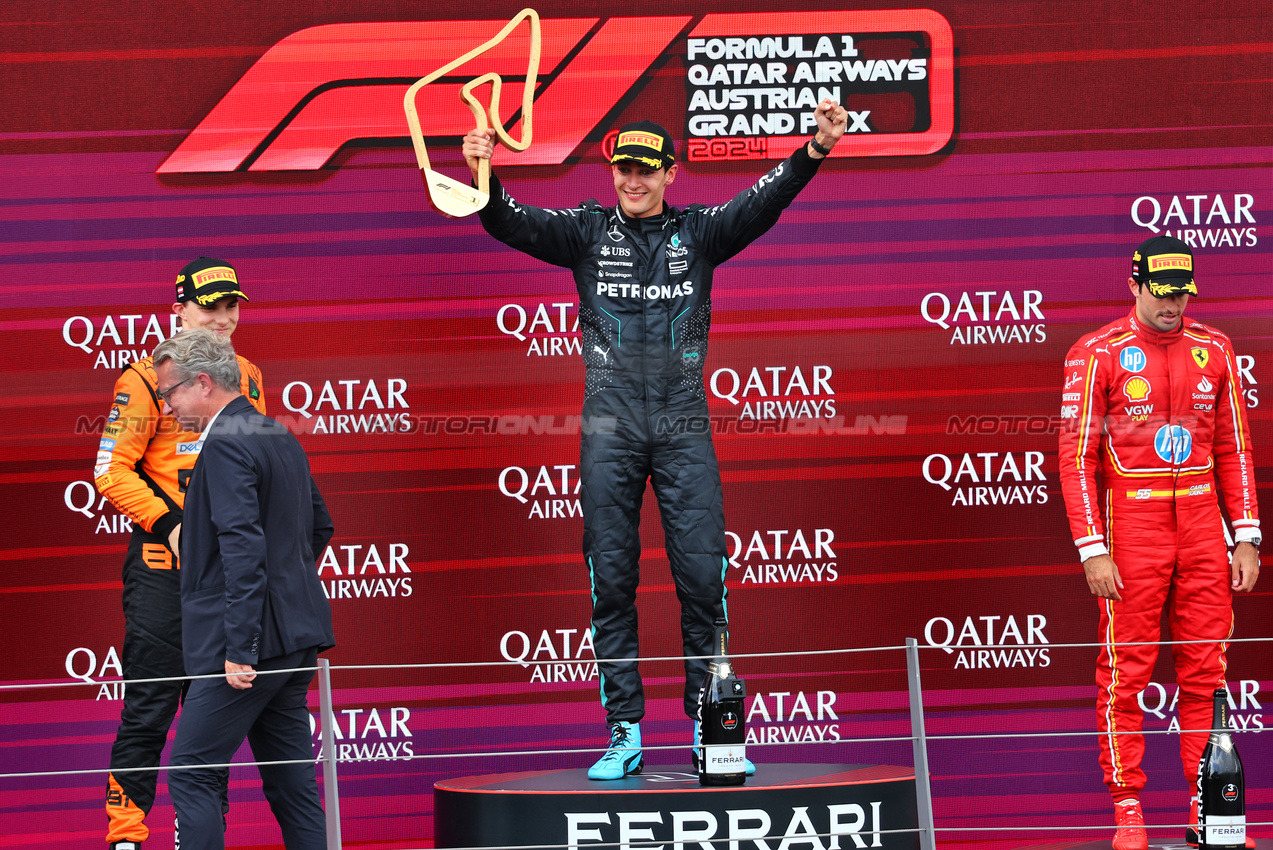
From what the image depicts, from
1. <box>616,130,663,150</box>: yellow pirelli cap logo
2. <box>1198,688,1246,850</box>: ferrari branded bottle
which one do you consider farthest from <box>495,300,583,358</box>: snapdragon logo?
<box>1198,688,1246,850</box>: ferrari branded bottle

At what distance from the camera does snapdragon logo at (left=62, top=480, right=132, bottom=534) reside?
373cm

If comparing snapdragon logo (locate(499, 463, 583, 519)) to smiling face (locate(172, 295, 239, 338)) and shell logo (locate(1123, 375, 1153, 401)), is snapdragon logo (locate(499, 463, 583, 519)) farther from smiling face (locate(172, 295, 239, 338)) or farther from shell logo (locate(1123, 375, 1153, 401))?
shell logo (locate(1123, 375, 1153, 401))

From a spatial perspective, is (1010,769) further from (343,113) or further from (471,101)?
(343,113)

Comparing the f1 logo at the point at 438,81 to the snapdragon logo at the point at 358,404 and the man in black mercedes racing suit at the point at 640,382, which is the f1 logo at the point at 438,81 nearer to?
the snapdragon logo at the point at 358,404

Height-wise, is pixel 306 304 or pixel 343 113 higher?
pixel 343 113

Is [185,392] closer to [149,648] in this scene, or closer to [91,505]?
[149,648]

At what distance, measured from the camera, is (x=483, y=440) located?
379cm

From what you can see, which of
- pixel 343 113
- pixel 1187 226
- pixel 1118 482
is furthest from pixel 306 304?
pixel 1187 226

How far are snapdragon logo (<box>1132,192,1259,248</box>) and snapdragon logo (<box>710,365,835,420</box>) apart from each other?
1.08m

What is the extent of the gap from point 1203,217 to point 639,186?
6.09ft

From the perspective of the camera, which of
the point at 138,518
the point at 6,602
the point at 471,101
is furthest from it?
the point at 6,602

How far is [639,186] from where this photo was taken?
2.99m

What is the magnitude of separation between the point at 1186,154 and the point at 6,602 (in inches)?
145

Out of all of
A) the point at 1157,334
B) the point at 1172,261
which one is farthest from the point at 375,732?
the point at 1172,261
